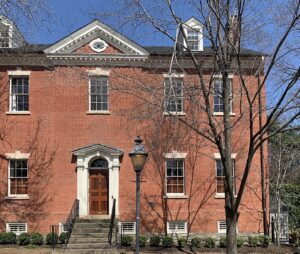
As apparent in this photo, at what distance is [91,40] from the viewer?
23.2 metres

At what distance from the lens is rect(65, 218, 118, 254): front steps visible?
18.9 m

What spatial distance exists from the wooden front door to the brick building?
0.05 m

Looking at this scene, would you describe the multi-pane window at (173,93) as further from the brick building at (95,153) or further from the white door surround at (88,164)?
the white door surround at (88,164)

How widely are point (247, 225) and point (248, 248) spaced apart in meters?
1.81

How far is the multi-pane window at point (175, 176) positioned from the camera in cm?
2348

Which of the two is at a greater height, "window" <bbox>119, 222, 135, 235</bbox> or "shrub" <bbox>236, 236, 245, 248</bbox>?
"window" <bbox>119, 222, 135, 235</bbox>

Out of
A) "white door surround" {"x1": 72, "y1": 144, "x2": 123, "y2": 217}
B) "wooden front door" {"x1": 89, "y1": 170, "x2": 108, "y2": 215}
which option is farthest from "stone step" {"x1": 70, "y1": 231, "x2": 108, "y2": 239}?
"wooden front door" {"x1": 89, "y1": 170, "x2": 108, "y2": 215}

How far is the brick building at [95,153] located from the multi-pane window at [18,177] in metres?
0.05

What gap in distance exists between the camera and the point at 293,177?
33.3m

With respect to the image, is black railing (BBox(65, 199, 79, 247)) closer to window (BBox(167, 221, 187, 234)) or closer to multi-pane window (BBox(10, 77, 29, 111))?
window (BBox(167, 221, 187, 234))

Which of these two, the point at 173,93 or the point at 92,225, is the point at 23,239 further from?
the point at 173,93

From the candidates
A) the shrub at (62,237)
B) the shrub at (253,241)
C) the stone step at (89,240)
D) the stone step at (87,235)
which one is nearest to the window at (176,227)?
the shrub at (253,241)

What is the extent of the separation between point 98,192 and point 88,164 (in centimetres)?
139

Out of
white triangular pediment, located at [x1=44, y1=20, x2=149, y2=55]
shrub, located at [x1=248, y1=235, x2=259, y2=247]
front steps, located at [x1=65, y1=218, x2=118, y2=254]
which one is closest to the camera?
Result: front steps, located at [x1=65, y1=218, x2=118, y2=254]
